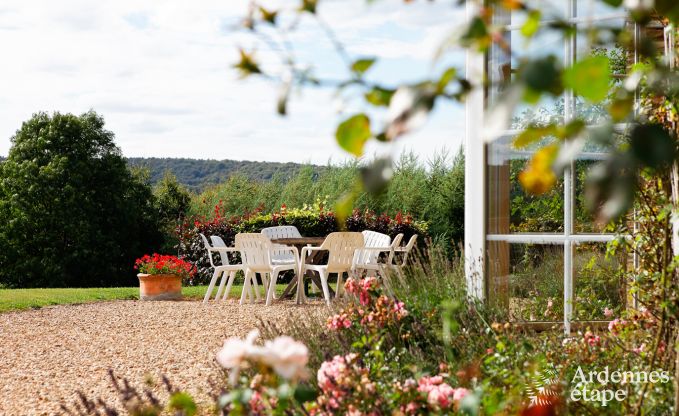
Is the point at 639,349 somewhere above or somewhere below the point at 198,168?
below

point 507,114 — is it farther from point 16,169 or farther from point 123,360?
point 16,169

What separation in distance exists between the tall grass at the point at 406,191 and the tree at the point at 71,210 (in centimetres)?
457

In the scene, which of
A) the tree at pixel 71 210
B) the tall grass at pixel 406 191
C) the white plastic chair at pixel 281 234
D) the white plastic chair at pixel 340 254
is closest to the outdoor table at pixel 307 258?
the white plastic chair at pixel 340 254

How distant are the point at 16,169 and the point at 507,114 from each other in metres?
21.9

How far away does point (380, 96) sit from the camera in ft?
2.68

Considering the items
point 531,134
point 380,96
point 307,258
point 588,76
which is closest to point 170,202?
point 307,258

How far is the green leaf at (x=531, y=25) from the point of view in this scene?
2.26ft

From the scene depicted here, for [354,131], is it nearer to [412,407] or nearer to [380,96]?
[380,96]

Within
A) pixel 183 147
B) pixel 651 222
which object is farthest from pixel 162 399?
pixel 183 147

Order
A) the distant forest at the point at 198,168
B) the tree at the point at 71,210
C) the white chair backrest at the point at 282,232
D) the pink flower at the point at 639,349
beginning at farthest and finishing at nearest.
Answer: the distant forest at the point at 198,168 → the tree at the point at 71,210 → the white chair backrest at the point at 282,232 → the pink flower at the point at 639,349

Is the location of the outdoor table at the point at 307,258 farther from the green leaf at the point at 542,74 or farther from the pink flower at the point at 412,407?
the green leaf at the point at 542,74

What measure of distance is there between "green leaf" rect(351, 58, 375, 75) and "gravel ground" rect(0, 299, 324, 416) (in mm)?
2330

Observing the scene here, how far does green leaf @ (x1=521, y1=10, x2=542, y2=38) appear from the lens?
690 millimetres

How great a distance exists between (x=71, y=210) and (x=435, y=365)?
17.7 meters
